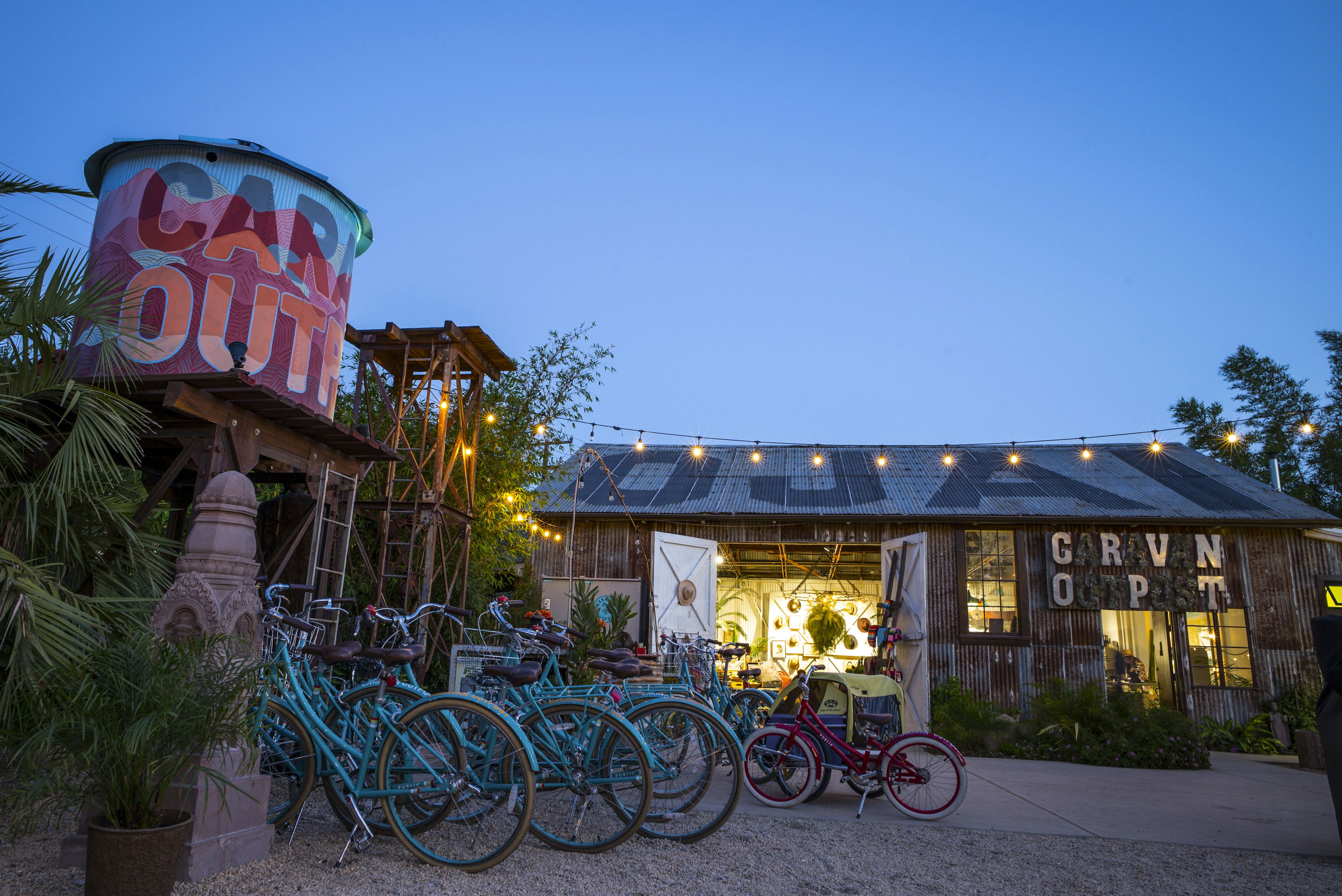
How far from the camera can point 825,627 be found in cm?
1847

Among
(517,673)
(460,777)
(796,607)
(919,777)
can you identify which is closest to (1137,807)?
(919,777)

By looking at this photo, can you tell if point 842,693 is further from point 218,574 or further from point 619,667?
point 218,574

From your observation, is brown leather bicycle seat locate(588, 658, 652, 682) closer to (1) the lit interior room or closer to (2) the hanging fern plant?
(1) the lit interior room

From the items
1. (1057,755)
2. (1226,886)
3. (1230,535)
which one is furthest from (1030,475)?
(1226,886)

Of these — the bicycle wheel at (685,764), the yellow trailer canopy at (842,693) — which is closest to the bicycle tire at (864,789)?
the yellow trailer canopy at (842,693)

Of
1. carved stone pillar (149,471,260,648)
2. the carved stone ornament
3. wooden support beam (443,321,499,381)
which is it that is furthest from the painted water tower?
the carved stone ornament

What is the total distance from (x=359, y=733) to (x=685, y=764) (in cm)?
171

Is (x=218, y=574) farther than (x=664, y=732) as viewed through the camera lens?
No

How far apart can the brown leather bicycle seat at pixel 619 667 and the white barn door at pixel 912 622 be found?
6.26 meters

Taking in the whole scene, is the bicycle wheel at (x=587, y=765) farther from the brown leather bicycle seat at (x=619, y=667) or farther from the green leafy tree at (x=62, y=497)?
the green leafy tree at (x=62, y=497)

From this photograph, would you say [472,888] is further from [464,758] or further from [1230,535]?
[1230,535]

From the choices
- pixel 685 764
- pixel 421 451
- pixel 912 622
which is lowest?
pixel 685 764

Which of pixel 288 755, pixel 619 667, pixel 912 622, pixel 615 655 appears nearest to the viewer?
pixel 288 755

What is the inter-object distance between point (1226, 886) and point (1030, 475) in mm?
11342
